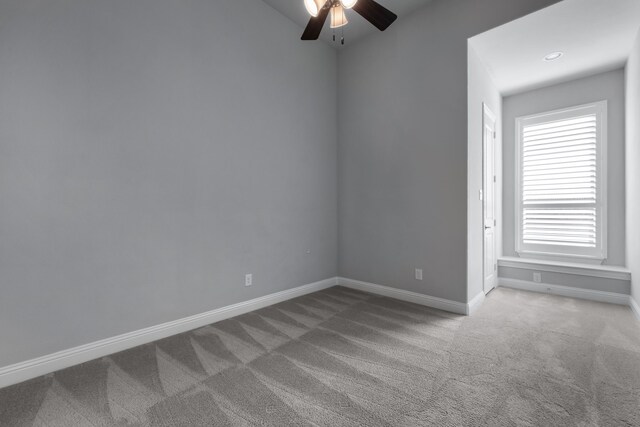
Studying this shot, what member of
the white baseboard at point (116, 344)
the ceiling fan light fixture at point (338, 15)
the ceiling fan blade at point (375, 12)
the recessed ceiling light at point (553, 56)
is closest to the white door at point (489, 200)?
the recessed ceiling light at point (553, 56)

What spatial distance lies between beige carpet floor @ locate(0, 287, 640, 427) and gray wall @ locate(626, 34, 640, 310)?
0.76 m

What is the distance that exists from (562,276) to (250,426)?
4.08m

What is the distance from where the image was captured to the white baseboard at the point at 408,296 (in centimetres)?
309

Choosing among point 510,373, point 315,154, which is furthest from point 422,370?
point 315,154

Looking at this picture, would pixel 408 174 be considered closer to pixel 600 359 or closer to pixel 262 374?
pixel 600 359

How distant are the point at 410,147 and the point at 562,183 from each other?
7.32 feet

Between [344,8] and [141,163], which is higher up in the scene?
[344,8]

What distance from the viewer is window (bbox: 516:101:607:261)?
369 cm

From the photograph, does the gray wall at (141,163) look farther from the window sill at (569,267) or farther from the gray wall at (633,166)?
the gray wall at (633,166)

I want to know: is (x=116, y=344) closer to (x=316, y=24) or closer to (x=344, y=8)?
(x=316, y=24)

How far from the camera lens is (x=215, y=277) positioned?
2857 mm

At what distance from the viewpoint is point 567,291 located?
12.0 feet

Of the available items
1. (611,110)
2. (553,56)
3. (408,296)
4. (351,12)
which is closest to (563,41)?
(553,56)

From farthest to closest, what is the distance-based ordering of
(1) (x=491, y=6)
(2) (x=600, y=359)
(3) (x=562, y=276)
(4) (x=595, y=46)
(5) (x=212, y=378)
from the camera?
(3) (x=562, y=276) → (4) (x=595, y=46) → (1) (x=491, y=6) → (2) (x=600, y=359) → (5) (x=212, y=378)
